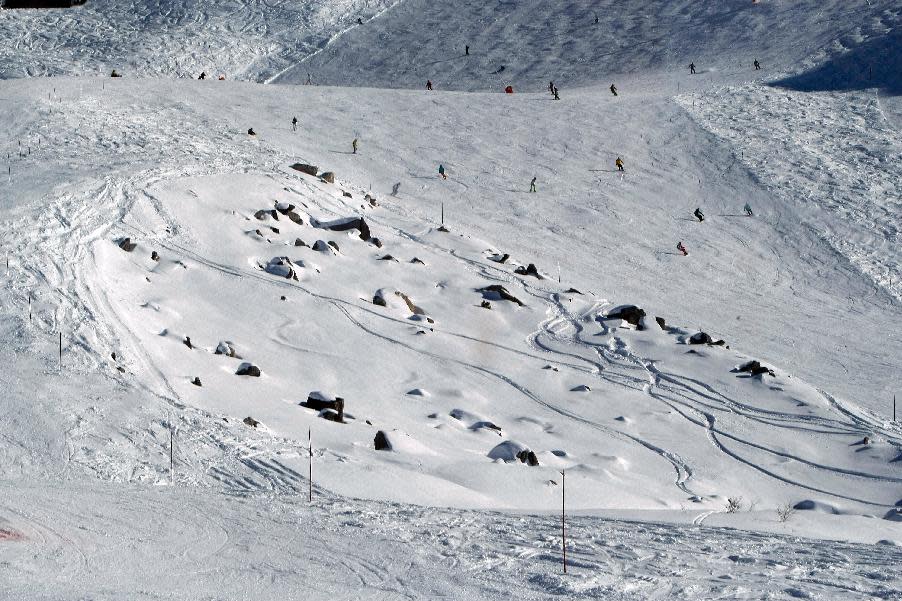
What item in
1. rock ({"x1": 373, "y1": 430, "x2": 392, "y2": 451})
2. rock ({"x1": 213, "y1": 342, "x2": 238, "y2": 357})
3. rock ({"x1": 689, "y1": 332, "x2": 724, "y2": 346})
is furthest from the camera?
rock ({"x1": 689, "y1": 332, "x2": 724, "y2": 346})

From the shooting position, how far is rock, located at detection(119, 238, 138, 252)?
69.2 ft

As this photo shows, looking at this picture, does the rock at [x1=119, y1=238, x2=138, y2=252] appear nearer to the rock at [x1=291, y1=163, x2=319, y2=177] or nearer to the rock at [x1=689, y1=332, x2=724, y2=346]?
the rock at [x1=291, y1=163, x2=319, y2=177]

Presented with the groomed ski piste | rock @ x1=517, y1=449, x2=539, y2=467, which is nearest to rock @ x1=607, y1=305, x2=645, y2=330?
the groomed ski piste

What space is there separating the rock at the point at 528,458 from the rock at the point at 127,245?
8.79m

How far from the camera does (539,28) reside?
184 feet

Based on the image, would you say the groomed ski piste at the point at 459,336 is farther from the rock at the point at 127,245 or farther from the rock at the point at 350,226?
the rock at the point at 350,226

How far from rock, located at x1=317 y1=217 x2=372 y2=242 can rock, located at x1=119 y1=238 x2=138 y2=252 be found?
196 inches

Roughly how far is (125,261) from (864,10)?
3905cm

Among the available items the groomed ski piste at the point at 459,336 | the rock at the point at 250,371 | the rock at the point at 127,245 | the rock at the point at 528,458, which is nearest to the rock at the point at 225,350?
the groomed ski piste at the point at 459,336

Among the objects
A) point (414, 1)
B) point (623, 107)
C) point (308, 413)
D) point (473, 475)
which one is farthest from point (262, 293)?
point (414, 1)

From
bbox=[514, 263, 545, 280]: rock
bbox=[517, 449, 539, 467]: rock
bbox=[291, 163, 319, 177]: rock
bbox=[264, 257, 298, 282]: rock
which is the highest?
bbox=[291, 163, 319, 177]: rock

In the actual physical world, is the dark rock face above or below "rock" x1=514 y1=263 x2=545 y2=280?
below

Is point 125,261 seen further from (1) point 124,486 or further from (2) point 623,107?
(2) point 623,107

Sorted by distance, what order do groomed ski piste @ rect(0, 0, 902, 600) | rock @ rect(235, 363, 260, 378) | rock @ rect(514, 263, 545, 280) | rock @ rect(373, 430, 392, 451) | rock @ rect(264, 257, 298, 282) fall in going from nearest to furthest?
groomed ski piste @ rect(0, 0, 902, 600), rock @ rect(373, 430, 392, 451), rock @ rect(235, 363, 260, 378), rock @ rect(264, 257, 298, 282), rock @ rect(514, 263, 545, 280)
